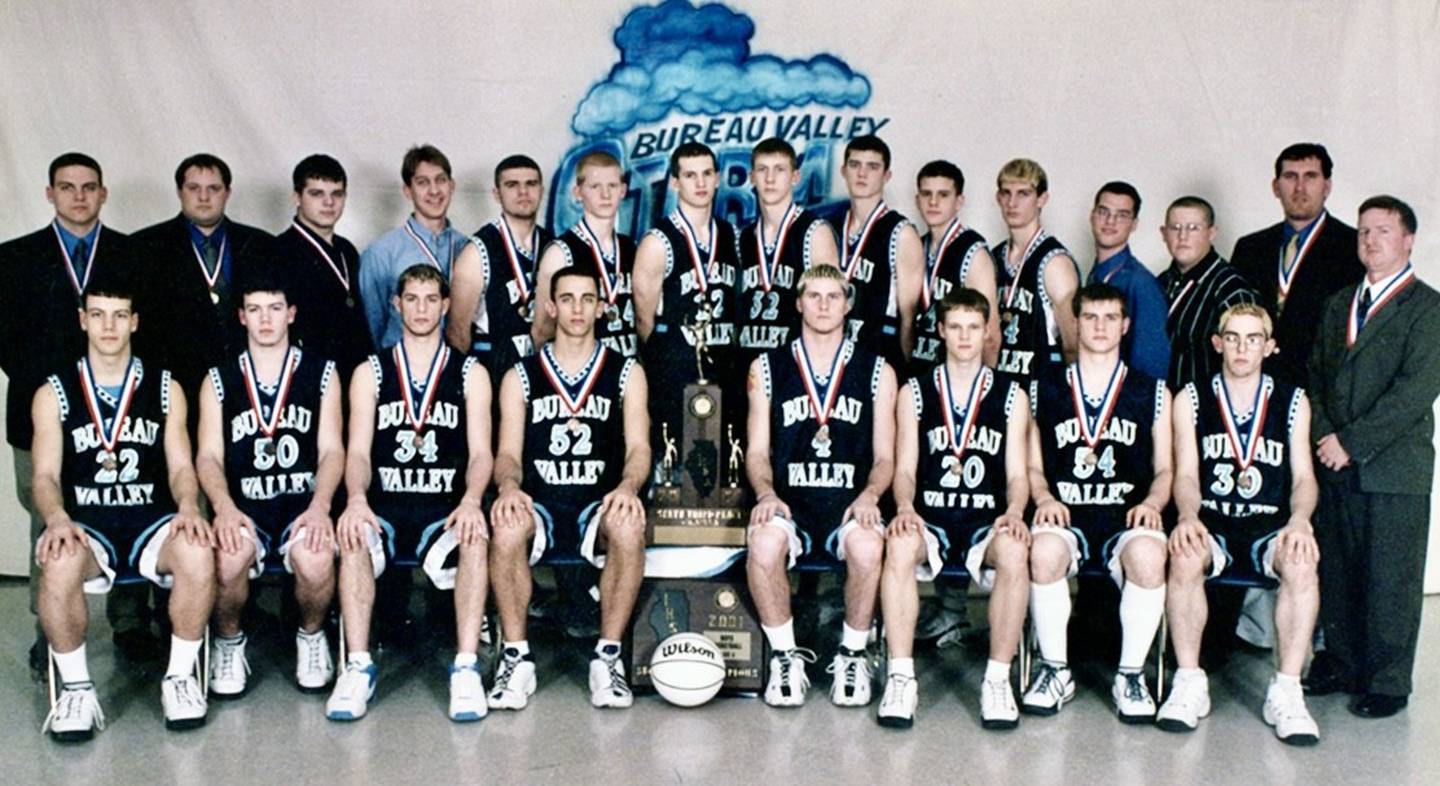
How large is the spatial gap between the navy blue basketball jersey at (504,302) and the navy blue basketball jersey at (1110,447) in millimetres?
1777

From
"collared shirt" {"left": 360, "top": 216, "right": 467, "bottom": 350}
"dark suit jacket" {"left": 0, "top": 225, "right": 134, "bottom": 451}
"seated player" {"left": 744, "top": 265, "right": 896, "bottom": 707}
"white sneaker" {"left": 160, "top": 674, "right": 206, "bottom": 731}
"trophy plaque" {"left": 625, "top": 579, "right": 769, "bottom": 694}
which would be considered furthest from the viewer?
"collared shirt" {"left": 360, "top": 216, "right": 467, "bottom": 350}

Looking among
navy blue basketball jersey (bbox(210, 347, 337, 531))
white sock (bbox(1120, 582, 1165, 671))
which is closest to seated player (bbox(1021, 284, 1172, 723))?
white sock (bbox(1120, 582, 1165, 671))

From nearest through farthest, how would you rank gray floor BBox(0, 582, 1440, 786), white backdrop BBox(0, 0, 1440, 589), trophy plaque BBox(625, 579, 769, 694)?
gray floor BBox(0, 582, 1440, 786) < trophy plaque BBox(625, 579, 769, 694) < white backdrop BBox(0, 0, 1440, 589)

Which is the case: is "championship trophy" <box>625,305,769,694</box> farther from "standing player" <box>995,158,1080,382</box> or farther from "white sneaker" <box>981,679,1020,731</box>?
"standing player" <box>995,158,1080,382</box>

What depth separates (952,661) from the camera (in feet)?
16.8

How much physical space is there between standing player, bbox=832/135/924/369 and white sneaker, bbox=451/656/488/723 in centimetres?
172

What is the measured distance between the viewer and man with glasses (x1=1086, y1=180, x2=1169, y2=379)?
5.24 meters

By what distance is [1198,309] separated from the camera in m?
5.27

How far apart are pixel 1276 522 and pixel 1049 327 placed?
1.02 meters

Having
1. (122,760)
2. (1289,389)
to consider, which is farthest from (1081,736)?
(122,760)

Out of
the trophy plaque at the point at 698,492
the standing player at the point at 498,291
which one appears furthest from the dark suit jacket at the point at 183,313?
the trophy plaque at the point at 698,492

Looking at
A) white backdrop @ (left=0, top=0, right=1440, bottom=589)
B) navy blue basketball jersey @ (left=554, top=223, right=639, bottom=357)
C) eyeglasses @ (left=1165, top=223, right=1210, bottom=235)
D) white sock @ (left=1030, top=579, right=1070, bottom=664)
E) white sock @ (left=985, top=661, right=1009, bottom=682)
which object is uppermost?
white backdrop @ (left=0, top=0, right=1440, bottom=589)

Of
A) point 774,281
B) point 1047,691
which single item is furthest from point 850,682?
point 774,281

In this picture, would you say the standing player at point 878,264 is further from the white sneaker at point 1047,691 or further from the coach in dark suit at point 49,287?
the coach in dark suit at point 49,287
